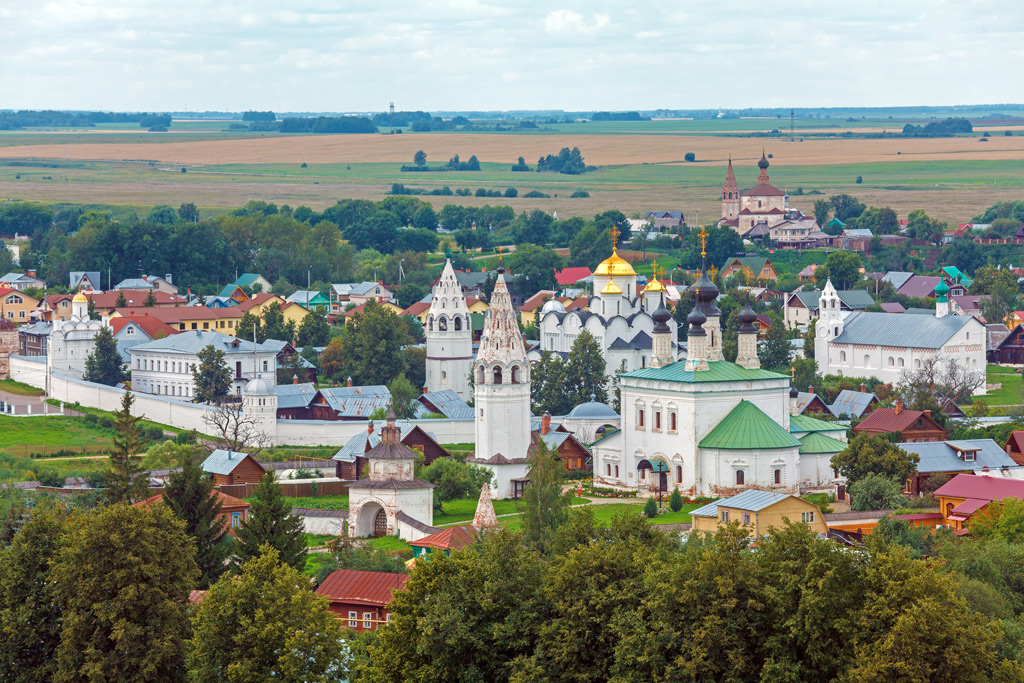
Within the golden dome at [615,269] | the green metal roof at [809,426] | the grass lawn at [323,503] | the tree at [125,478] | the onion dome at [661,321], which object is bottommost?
the grass lawn at [323,503]

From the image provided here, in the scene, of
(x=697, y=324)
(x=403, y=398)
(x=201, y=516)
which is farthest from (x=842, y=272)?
(x=201, y=516)

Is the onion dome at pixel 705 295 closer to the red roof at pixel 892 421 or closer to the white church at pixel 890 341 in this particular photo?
the red roof at pixel 892 421

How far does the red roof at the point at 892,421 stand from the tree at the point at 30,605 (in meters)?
28.7

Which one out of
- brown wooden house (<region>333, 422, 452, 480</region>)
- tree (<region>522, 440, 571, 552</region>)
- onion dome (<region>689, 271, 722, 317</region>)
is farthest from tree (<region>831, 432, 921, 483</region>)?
tree (<region>522, 440, 571, 552</region>)

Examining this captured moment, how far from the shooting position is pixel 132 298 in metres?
92.1

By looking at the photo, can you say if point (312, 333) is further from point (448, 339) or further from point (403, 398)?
point (403, 398)

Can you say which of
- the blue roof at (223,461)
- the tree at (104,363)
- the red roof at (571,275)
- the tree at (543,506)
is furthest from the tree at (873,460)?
the red roof at (571,275)

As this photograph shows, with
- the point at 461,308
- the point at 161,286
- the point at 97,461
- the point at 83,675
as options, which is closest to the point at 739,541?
the point at 83,675

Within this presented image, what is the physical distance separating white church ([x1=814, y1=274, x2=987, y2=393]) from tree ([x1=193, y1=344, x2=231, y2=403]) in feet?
85.7

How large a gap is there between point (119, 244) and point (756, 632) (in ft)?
270

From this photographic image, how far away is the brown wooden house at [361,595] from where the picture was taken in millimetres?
34031

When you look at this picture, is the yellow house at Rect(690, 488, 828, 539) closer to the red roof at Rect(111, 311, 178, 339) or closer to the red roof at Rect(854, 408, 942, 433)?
the red roof at Rect(854, 408, 942, 433)

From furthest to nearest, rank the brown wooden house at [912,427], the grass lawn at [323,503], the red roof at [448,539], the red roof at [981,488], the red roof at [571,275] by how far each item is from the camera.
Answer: the red roof at [571,275]
the brown wooden house at [912,427]
the grass lawn at [323,503]
the red roof at [981,488]
the red roof at [448,539]

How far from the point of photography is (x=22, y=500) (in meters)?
41.5
